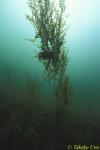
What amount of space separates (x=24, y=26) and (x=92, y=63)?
106cm

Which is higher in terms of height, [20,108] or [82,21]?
[82,21]

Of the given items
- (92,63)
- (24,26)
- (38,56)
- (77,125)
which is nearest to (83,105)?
(77,125)

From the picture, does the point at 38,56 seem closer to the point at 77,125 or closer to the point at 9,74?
the point at 9,74

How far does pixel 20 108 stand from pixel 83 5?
1.67 metres

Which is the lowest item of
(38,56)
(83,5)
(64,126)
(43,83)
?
(64,126)

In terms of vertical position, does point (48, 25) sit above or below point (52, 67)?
above

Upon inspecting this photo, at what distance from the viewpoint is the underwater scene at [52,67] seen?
4.79 meters

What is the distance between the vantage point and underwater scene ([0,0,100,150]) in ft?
15.7

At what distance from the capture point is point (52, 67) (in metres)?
4.85

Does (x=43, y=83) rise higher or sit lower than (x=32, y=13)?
lower

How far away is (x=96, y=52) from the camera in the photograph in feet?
16.0

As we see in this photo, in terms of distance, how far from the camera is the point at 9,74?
15.8 feet

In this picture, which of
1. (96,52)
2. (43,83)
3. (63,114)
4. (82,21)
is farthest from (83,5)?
(63,114)

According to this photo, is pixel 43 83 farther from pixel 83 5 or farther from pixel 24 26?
pixel 83 5
